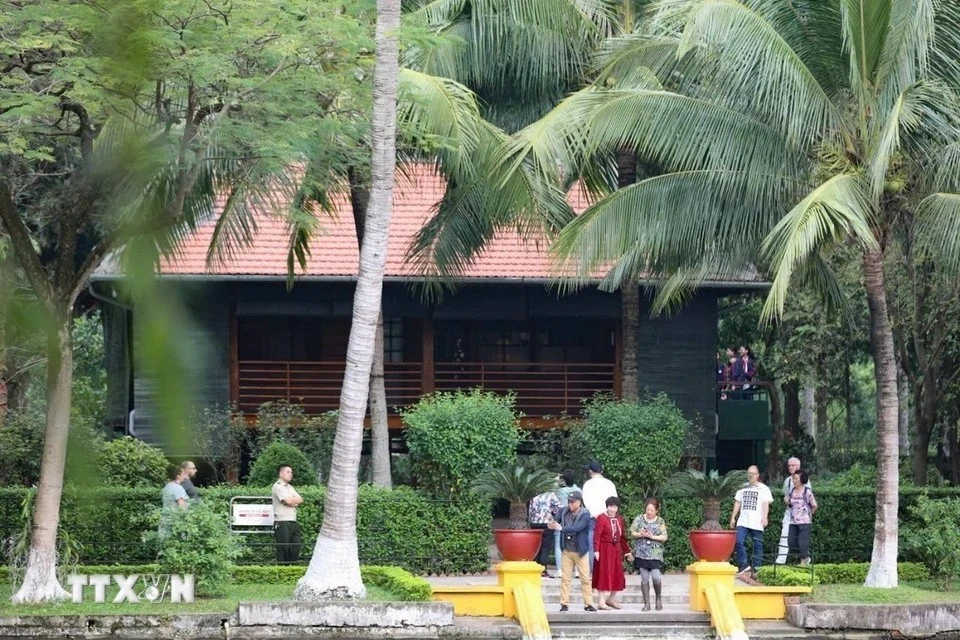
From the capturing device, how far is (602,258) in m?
21.2

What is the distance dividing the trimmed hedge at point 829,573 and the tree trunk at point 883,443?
2.15 feet

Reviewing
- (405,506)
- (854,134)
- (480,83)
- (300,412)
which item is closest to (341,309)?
(300,412)

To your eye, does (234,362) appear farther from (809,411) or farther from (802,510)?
(809,411)

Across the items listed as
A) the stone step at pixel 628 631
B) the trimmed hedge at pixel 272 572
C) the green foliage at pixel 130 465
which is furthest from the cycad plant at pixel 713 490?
the green foliage at pixel 130 465

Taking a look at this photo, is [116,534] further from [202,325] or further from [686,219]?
[686,219]

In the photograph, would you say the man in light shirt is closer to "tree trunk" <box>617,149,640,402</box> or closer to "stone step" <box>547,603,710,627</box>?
"stone step" <box>547,603,710,627</box>

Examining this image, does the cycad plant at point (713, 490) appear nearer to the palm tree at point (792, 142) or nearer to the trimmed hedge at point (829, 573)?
the trimmed hedge at point (829, 573)

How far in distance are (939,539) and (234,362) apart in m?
13.1

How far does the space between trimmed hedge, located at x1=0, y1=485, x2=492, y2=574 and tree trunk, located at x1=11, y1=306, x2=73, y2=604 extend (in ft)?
8.51

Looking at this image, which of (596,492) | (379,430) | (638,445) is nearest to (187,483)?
(379,430)

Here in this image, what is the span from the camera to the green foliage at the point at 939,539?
19781 millimetres

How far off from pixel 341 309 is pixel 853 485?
947 cm

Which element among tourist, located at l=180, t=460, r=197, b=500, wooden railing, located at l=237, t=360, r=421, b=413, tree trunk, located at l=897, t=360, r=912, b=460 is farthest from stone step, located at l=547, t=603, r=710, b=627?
tree trunk, located at l=897, t=360, r=912, b=460

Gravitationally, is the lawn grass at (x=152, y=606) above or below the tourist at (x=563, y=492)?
below
